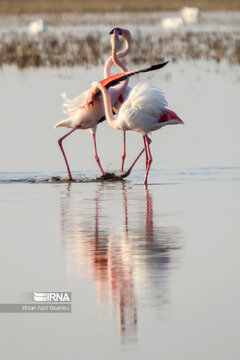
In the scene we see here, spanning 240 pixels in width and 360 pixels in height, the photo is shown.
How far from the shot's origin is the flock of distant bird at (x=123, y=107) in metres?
11.8

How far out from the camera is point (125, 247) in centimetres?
824

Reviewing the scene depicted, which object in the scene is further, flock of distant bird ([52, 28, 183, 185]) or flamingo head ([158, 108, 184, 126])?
flamingo head ([158, 108, 184, 126])

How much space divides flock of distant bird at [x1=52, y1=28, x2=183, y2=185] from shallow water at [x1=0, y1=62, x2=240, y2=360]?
53 cm

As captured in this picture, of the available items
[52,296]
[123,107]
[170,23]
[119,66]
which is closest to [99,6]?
[170,23]

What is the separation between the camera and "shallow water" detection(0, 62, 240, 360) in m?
6.18

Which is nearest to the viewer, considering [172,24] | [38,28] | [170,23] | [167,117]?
[167,117]

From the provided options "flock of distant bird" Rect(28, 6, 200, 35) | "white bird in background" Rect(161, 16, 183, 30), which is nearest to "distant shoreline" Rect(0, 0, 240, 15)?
"flock of distant bird" Rect(28, 6, 200, 35)

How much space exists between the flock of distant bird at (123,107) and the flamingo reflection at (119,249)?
1160mm

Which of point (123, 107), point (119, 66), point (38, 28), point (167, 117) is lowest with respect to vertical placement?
point (167, 117)

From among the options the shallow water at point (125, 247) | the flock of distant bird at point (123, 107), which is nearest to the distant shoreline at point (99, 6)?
the shallow water at point (125, 247)

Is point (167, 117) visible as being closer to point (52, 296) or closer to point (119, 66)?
point (119, 66)

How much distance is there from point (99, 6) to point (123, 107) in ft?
199

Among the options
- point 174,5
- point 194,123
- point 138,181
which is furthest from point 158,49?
point 174,5

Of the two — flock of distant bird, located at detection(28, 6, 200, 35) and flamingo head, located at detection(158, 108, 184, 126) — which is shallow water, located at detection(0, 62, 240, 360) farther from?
flock of distant bird, located at detection(28, 6, 200, 35)
